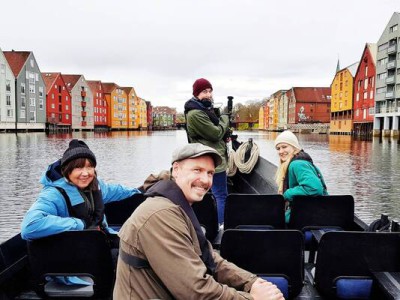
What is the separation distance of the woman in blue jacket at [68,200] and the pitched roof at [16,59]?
78.4 meters

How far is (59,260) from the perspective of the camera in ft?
10.4

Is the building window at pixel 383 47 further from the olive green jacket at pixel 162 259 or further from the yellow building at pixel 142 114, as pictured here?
the yellow building at pixel 142 114

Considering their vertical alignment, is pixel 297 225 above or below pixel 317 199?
below

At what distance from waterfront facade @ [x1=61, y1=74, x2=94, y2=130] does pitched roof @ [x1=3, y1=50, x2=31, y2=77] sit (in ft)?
66.8

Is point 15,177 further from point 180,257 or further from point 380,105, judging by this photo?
point 380,105

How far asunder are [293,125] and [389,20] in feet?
162

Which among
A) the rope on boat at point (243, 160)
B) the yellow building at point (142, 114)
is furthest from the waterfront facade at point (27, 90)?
the rope on boat at point (243, 160)

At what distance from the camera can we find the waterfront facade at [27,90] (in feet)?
241

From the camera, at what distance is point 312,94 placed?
11344 cm

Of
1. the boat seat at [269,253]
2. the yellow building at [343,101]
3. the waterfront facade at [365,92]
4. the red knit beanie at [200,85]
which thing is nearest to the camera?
the boat seat at [269,253]

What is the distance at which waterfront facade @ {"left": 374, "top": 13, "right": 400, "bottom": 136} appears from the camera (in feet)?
196

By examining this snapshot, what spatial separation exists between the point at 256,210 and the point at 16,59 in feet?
267

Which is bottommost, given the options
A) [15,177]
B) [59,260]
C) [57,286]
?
[15,177]

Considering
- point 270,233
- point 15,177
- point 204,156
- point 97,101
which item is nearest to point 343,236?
point 270,233
